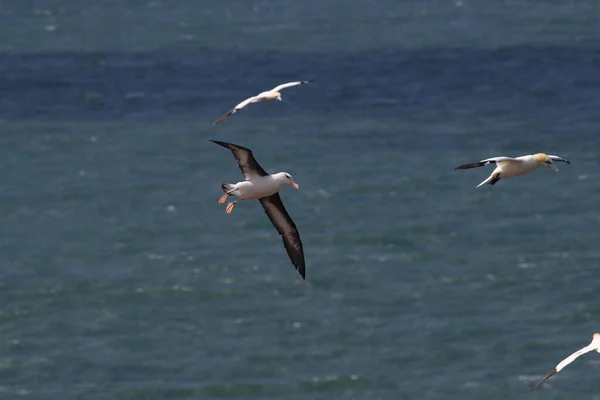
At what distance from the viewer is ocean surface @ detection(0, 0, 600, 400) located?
67375 millimetres

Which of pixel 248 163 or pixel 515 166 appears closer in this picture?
pixel 248 163

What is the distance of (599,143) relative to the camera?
95562mm

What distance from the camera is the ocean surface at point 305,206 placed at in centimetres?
6738

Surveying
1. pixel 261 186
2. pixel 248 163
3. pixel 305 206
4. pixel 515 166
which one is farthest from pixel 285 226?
pixel 305 206

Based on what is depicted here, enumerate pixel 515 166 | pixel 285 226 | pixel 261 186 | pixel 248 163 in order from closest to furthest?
1. pixel 248 163
2. pixel 261 186
3. pixel 515 166
4. pixel 285 226

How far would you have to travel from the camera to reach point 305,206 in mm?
88000

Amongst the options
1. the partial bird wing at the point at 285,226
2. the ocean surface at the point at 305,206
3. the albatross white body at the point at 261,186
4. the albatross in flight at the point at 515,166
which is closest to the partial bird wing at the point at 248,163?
the albatross white body at the point at 261,186

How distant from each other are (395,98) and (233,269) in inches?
1249

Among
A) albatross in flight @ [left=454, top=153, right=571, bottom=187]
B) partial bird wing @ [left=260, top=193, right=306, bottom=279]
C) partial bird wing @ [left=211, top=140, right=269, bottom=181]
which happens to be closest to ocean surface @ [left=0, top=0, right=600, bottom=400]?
partial bird wing @ [left=260, top=193, right=306, bottom=279]

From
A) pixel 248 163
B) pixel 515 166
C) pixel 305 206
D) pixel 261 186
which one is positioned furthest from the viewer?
pixel 305 206

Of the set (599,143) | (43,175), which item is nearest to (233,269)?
(43,175)

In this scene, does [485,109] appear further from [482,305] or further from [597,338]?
[597,338]

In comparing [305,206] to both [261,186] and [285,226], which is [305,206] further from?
[261,186]

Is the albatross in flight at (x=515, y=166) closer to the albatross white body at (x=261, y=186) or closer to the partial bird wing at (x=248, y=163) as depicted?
the albatross white body at (x=261, y=186)
